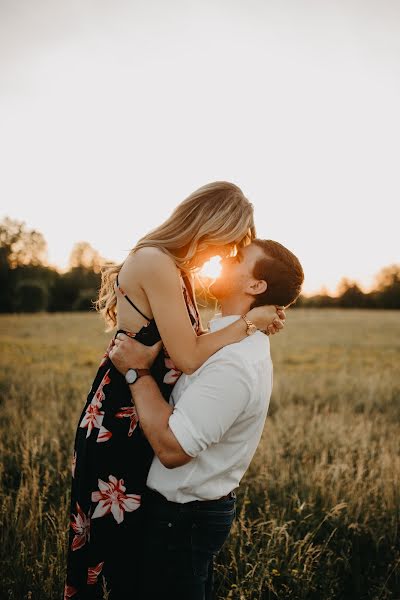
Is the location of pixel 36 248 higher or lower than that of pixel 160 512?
higher

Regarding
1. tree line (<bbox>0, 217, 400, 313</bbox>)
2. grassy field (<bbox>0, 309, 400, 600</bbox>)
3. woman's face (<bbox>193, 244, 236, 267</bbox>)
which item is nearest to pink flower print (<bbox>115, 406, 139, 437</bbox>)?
woman's face (<bbox>193, 244, 236, 267</bbox>)

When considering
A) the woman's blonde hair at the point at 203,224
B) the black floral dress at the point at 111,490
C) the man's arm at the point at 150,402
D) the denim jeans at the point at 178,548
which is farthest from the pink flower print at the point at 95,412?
the woman's blonde hair at the point at 203,224

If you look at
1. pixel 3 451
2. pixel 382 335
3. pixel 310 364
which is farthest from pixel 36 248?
pixel 3 451

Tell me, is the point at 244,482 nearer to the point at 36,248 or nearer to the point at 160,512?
the point at 160,512

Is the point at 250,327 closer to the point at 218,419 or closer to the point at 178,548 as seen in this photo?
the point at 218,419

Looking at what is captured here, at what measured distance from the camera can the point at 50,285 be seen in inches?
2144

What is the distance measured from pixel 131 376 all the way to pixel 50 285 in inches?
2160

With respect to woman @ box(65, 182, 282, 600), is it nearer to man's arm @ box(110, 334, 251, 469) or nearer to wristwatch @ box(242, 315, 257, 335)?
wristwatch @ box(242, 315, 257, 335)

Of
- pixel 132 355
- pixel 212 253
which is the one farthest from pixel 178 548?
pixel 212 253

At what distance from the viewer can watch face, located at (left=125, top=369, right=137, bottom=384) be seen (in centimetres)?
231

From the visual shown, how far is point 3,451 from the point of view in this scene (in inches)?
197

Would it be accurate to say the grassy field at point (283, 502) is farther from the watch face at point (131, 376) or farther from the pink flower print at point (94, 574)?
the watch face at point (131, 376)

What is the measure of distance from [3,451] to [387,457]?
409cm

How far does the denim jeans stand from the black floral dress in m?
0.10
